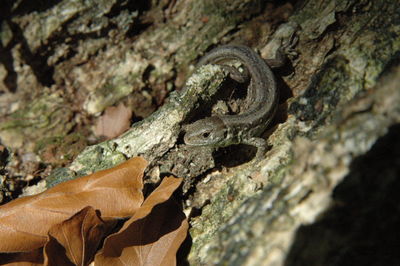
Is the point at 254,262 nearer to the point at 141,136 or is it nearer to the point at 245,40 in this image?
the point at 141,136

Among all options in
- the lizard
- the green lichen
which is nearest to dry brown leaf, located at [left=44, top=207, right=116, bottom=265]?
the lizard

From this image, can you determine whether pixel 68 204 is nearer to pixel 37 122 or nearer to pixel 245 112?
pixel 245 112

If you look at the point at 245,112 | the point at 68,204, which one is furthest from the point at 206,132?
the point at 68,204

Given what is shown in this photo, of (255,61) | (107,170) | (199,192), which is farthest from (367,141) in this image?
(255,61)

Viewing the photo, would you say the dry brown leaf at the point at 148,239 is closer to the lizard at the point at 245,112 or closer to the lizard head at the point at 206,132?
the lizard head at the point at 206,132

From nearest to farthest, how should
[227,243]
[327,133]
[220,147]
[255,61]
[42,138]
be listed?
1. [327,133]
2. [227,243]
3. [220,147]
4. [255,61]
5. [42,138]

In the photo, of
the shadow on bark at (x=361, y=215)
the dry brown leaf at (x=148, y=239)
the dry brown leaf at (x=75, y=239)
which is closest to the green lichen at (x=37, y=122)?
the dry brown leaf at (x=75, y=239)
